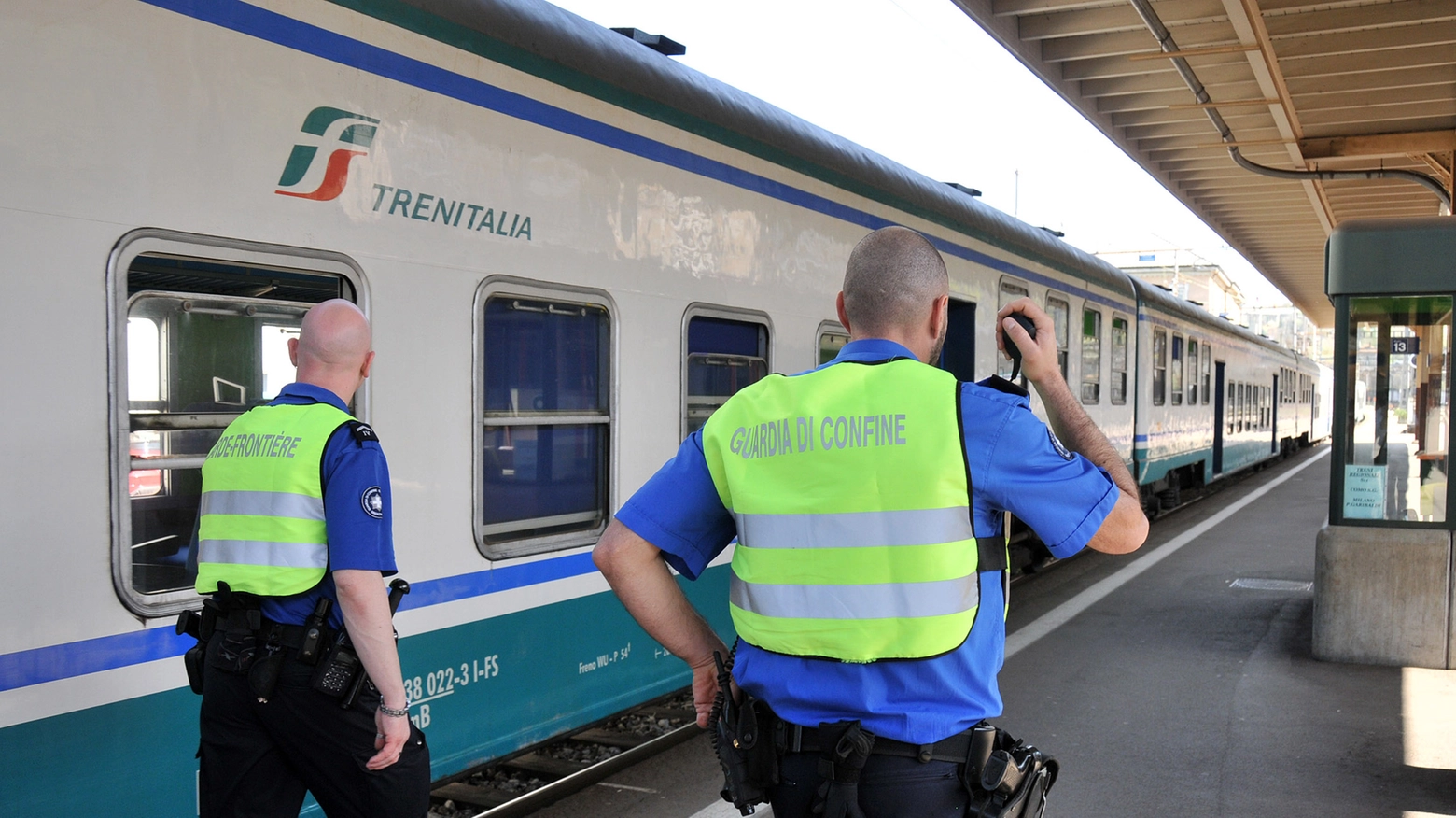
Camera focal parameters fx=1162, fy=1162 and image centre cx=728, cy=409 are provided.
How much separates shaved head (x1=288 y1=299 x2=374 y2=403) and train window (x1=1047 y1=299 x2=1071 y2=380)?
8.33m

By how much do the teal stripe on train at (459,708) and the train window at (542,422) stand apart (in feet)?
1.10

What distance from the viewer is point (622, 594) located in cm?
222

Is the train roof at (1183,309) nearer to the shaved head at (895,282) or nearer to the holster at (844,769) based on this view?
the shaved head at (895,282)

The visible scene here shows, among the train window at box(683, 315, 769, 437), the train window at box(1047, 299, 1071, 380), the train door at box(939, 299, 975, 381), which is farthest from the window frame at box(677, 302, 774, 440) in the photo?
the train window at box(1047, 299, 1071, 380)

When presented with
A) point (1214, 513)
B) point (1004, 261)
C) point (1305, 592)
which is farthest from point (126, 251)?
point (1214, 513)

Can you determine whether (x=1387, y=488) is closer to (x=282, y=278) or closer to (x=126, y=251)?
(x=282, y=278)

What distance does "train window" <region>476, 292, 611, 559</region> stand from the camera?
4.28 meters

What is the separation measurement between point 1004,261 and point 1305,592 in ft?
12.8

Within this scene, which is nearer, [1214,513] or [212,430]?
[212,430]

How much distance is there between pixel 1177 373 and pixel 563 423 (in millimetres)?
13162

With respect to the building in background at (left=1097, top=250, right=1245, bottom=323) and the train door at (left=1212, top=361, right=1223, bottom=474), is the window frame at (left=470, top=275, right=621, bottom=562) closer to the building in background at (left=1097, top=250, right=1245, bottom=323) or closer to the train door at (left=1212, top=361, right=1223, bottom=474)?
the train door at (left=1212, top=361, right=1223, bottom=474)

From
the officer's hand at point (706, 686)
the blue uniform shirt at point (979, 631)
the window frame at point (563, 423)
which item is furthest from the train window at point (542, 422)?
the blue uniform shirt at point (979, 631)

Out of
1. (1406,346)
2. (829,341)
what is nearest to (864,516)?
(829,341)

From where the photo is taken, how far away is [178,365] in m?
3.22
